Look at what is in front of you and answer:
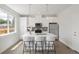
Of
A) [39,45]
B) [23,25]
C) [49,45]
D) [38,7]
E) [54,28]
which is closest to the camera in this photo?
[49,45]

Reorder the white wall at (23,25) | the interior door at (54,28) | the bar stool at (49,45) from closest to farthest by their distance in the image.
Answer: the bar stool at (49,45)
the white wall at (23,25)
the interior door at (54,28)

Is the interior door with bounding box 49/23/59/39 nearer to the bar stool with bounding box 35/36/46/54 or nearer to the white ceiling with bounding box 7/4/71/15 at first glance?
the white ceiling with bounding box 7/4/71/15

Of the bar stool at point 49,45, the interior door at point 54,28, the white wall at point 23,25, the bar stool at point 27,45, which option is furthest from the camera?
the interior door at point 54,28

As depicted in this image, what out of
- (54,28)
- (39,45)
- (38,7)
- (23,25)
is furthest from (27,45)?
(54,28)

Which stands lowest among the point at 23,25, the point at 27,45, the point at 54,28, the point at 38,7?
the point at 27,45

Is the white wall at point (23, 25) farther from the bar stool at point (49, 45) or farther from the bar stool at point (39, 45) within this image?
the bar stool at point (49, 45)

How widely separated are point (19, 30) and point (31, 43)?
10.8 ft

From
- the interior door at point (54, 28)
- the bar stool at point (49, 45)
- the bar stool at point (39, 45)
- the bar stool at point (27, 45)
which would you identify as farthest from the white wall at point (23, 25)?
the bar stool at point (49, 45)

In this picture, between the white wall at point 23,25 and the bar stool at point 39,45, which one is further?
the white wall at point 23,25

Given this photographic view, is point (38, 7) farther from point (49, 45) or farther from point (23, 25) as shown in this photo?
point (23, 25)
